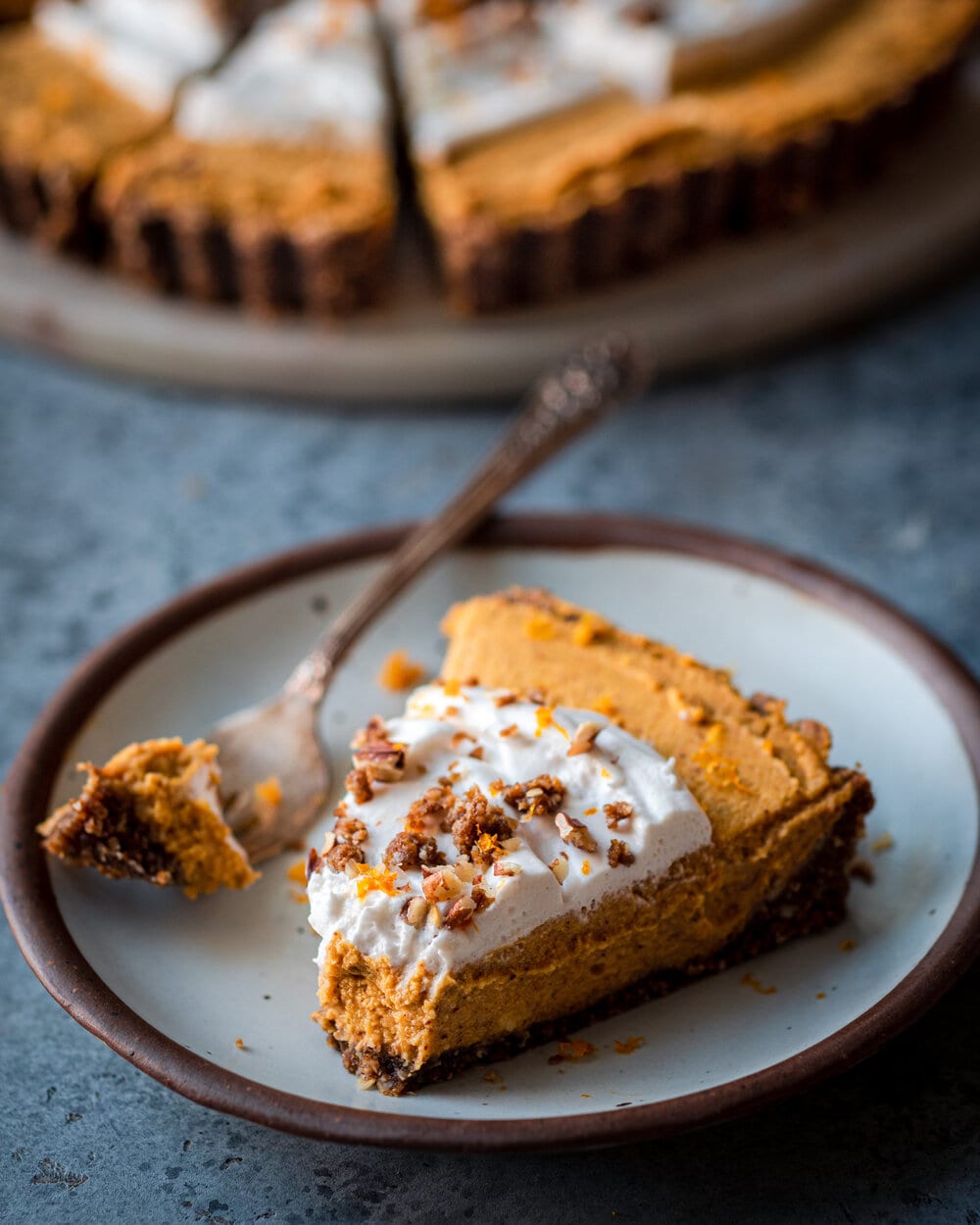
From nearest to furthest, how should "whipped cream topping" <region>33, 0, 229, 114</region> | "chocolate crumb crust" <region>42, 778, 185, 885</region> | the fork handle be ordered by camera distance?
"chocolate crumb crust" <region>42, 778, 185, 885</region> → the fork handle → "whipped cream topping" <region>33, 0, 229, 114</region>

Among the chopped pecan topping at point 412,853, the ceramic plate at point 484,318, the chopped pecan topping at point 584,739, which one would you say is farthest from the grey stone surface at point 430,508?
the chopped pecan topping at point 584,739

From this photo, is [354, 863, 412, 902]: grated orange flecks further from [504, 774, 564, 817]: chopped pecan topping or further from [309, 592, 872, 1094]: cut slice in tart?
[504, 774, 564, 817]: chopped pecan topping

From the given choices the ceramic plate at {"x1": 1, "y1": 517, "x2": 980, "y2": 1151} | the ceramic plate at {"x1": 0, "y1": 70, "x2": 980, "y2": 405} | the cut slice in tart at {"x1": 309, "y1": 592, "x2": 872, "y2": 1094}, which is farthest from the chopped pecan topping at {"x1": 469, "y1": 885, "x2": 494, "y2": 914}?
the ceramic plate at {"x1": 0, "y1": 70, "x2": 980, "y2": 405}

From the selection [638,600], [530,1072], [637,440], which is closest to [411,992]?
[530,1072]

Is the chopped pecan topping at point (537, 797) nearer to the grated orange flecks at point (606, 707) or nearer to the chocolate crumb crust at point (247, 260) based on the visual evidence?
the grated orange flecks at point (606, 707)

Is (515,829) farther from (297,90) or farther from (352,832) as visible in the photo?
(297,90)

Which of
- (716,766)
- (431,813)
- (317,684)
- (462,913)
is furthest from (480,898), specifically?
(317,684)

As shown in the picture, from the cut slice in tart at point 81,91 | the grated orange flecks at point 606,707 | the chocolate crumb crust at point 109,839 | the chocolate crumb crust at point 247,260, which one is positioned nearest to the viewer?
the chocolate crumb crust at point 109,839
